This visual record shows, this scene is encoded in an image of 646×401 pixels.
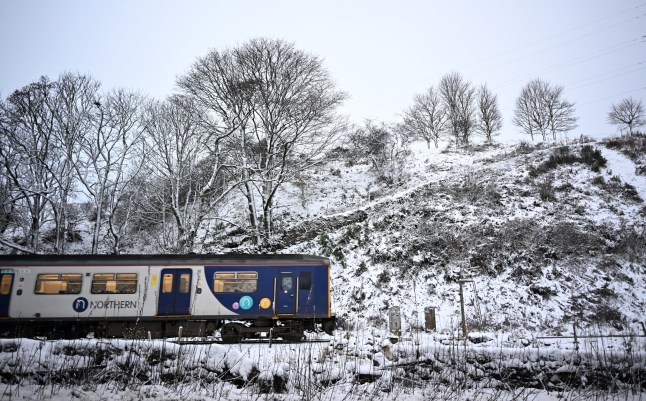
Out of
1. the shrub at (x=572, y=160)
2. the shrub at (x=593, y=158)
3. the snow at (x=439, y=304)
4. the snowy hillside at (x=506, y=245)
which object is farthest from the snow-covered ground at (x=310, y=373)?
the shrub at (x=593, y=158)

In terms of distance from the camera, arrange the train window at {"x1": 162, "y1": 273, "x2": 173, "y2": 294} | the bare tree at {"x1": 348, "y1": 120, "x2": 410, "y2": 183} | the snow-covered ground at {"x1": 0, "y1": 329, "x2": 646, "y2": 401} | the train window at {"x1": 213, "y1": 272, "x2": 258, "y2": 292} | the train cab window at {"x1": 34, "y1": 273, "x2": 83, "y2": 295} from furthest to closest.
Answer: the bare tree at {"x1": 348, "y1": 120, "x2": 410, "y2": 183}
the train window at {"x1": 213, "y1": 272, "x2": 258, "y2": 292}
the train window at {"x1": 162, "y1": 273, "x2": 173, "y2": 294}
the train cab window at {"x1": 34, "y1": 273, "x2": 83, "y2": 295}
the snow-covered ground at {"x1": 0, "y1": 329, "x2": 646, "y2": 401}

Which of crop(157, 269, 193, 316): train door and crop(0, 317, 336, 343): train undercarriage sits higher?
crop(157, 269, 193, 316): train door

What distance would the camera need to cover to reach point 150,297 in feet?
41.9

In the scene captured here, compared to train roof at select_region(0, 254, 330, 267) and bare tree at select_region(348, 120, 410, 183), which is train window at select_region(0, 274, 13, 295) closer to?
train roof at select_region(0, 254, 330, 267)

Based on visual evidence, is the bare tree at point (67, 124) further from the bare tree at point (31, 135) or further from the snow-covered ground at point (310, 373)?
the snow-covered ground at point (310, 373)

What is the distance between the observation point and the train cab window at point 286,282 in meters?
13.3

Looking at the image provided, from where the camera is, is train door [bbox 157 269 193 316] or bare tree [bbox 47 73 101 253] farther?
bare tree [bbox 47 73 101 253]

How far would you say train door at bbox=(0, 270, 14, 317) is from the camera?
41.1 ft

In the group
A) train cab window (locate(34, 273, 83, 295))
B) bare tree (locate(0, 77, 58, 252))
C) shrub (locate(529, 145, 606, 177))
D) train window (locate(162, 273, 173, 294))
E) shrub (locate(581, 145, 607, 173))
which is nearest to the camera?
train cab window (locate(34, 273, 83, 295))

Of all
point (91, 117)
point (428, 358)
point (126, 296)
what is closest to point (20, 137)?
point (91, 117)

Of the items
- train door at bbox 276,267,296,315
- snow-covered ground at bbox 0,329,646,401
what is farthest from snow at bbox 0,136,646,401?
train door at bbox 276,267,296,315

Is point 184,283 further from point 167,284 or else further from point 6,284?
point 6,284

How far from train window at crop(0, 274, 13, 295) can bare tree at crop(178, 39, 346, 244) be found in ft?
34.9

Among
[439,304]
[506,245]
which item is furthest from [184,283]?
[506,245]
